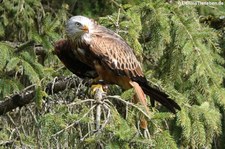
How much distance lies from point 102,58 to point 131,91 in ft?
2.16

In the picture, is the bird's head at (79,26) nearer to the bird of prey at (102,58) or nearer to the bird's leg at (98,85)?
the bird of prey at (102,58)

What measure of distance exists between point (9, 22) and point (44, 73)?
1350mm

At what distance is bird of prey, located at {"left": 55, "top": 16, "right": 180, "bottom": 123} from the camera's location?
11.7 ft

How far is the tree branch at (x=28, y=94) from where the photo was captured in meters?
3.79

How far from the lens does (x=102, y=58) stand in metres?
3.58

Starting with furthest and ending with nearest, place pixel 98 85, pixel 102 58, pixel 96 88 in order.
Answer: pixel 102 58, pixel 98 85, pixel 96 88

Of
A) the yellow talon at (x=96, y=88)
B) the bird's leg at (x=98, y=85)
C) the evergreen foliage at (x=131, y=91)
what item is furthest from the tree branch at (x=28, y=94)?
the yellow talon at (x=96, y=88)

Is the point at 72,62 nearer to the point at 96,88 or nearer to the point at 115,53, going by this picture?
the point at 115,53

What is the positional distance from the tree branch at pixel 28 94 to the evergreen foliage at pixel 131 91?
0.15 ft

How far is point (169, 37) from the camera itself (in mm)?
4105

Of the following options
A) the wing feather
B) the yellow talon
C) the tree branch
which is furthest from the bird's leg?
the tree branch

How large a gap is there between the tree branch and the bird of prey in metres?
0.08

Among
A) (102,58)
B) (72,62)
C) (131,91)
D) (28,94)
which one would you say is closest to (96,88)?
(102,58)

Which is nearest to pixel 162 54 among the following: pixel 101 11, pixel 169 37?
pixel 169 37
